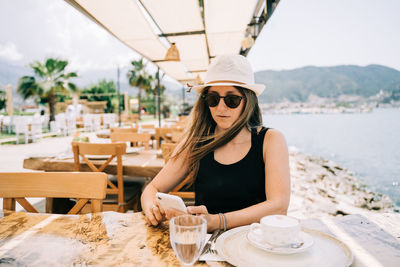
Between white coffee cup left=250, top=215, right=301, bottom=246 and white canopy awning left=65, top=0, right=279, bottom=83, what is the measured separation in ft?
10.4

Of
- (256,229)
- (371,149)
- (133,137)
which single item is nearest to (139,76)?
(371,149)

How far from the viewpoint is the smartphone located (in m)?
0.96

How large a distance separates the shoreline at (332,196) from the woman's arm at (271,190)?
267cm

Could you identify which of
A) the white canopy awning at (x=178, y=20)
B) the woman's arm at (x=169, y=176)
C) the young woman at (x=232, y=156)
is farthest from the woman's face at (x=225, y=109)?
the white canopy awning at (x=178, y=20)

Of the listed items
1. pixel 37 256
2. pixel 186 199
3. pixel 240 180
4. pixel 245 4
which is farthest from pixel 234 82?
pixel 245 4

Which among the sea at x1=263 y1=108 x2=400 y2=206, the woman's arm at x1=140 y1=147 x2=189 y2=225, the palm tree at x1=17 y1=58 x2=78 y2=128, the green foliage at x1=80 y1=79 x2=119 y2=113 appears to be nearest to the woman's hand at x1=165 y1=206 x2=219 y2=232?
the woman's arm at x1=140 y1=147 x2=189 y2=225

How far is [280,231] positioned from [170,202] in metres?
0.42

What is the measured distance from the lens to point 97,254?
81 centimetres

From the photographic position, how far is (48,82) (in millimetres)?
15359

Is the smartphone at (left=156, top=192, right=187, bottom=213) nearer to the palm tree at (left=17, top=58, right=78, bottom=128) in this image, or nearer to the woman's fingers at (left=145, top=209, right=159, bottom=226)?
the woman's fingers at (left=145, top=209, right=159, bottom=226)

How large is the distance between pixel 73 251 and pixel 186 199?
6.12ft

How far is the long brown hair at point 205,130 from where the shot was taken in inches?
60.4

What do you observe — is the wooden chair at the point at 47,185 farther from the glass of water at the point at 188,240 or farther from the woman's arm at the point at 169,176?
the glass of water at the point at 188,240

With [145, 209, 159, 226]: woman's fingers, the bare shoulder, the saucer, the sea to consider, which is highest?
the bare shoulder
